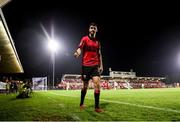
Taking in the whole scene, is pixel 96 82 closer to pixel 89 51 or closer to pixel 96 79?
pixel 96 79

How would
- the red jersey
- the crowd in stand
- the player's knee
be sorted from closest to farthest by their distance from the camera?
the player's knee
the red jersey
the crowd in stand

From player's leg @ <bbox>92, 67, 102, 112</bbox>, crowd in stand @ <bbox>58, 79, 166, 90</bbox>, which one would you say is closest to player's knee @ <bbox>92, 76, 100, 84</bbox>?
player's leg @ <bbox>92, 67, 102, 112</bbox>

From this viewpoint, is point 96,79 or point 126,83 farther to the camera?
point 126,83

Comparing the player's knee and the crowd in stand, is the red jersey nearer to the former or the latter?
the player's knee

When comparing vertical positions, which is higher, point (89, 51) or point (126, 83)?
point (89, 51)

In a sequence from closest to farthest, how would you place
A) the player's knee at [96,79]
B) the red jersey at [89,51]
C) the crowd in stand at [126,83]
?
1. the player's knee at [96,79]
2. the red jersey at [89,51]
3. the crowd in stand at [126,83]

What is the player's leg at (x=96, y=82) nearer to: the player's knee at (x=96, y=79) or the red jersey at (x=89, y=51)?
the player's knee at (x=96, y=79)

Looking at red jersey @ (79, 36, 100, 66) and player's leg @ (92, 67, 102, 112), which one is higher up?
red jersey @ (79, 36, 100, 66)

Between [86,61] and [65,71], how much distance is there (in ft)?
288

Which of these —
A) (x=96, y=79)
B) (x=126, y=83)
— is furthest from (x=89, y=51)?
(x=126, y=83)

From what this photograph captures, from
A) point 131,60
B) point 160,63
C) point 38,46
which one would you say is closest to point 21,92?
point 38,46

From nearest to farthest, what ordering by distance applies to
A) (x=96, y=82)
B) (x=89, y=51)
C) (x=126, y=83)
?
1. (x=96, y=82)
2. (x=89, y=51)
3. (x=126, y=83)

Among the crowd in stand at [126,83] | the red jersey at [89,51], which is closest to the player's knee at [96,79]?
the red jersey at [89,51]

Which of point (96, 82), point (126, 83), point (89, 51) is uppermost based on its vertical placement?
point (89, 51)
